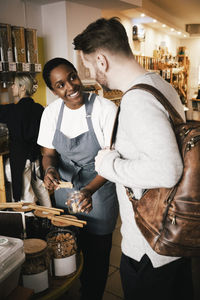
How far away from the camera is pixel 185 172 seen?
3.06ft

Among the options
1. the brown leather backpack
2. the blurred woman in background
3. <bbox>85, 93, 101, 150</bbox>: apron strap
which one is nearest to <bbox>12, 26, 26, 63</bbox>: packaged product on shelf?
the blurred woman in background

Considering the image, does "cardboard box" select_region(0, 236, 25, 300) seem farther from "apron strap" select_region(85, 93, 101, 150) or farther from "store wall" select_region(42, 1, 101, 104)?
"store wall" select_region(42, 1, 101, 104)

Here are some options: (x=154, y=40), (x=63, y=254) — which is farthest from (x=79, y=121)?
(x=154, y=40)

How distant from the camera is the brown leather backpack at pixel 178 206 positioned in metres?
0.93

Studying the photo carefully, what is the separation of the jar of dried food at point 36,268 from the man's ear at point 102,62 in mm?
804

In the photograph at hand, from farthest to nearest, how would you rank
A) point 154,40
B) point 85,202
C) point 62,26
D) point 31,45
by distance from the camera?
point 154,40 → point 62,26 → point 31,45 → point 85,202

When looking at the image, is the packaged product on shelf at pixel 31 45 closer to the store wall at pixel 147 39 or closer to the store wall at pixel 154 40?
the store wall at pixel 147 39

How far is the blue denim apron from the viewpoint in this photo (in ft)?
5.92

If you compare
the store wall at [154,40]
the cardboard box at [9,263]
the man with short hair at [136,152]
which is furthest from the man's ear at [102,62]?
the store wall at [154,40]

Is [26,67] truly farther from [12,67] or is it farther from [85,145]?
[85,145]

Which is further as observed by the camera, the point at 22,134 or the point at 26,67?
the point at 26,67

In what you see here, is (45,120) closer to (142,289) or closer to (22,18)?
(142,289)

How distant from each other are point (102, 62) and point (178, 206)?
63 cm

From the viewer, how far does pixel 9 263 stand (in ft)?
3.29
